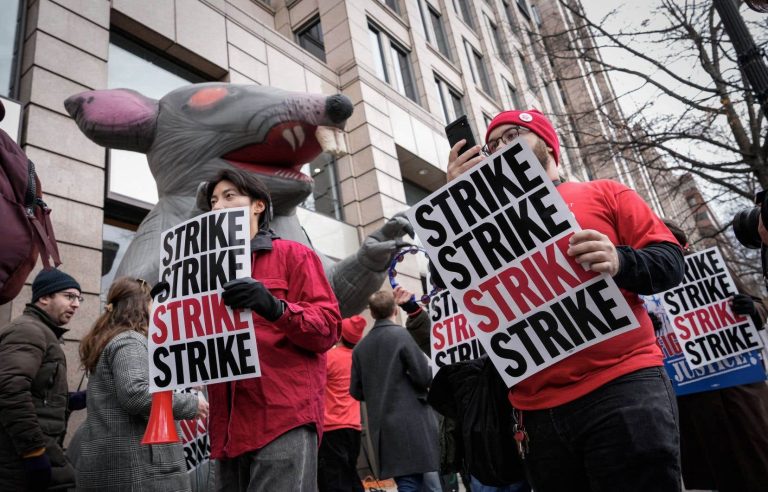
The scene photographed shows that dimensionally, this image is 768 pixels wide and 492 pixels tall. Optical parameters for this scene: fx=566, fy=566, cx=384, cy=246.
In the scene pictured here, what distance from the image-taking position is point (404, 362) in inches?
176

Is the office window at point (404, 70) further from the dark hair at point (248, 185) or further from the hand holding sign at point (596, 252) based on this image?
the hand holding sign at point (596, 252)

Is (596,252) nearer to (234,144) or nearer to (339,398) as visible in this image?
(234,144)

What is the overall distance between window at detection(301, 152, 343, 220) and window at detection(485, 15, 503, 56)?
38.2 ft

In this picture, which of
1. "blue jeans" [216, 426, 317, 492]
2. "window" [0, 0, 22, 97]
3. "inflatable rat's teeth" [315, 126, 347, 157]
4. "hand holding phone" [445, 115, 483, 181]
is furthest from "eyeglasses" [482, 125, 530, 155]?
"window" [0, 0, 22, 97]

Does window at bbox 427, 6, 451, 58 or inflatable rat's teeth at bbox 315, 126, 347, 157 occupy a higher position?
window at bbox 427, 6, 451, 58

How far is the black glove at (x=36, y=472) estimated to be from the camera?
2.82m

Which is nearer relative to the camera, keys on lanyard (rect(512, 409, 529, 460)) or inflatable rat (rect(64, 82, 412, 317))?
keys on lanyard (rect(512, 409, 529, 460))

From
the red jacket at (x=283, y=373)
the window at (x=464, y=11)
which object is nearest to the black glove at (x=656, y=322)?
the red jacket at (x=283, y=373)

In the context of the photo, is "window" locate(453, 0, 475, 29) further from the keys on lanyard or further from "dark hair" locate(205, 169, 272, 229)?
the keys on lanyard

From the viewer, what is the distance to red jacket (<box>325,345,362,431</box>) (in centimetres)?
462

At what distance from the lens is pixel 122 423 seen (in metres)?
2.65

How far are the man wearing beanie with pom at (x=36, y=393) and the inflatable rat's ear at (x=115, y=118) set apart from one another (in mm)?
969

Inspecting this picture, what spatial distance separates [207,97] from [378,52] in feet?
33.5

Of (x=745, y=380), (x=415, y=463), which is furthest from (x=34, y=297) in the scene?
(x=745, y=380)
